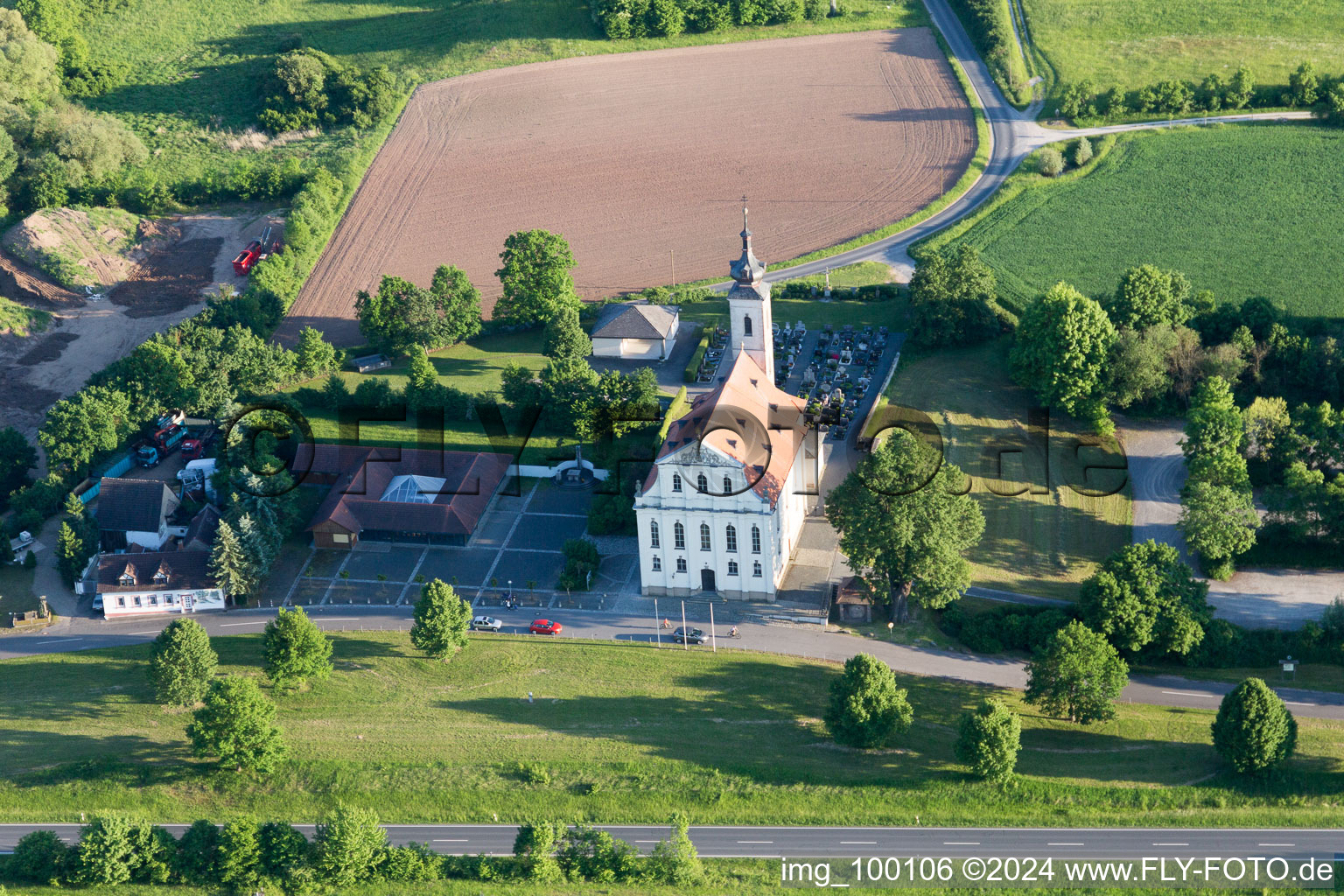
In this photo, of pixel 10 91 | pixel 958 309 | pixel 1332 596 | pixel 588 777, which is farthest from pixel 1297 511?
pixel 10 91

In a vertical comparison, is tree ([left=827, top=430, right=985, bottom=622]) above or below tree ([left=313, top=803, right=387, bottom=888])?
above

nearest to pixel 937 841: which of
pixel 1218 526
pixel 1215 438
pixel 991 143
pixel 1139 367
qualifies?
pixel 1218 526

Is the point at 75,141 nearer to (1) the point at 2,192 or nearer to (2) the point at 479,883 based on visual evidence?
(1) the point at 2,192

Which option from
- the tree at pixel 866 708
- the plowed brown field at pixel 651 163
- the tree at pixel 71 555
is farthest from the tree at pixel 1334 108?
the tree at pixel 71 555

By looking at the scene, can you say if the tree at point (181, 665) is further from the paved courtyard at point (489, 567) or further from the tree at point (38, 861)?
the tree at point (38, 861)

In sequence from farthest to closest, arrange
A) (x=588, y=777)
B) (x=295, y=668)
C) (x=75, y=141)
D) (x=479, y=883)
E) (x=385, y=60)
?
(x=385, y=60)
(x=75, y=141)
(x=295, y=668)
(x=588, y=777)
(x=479, y=883)

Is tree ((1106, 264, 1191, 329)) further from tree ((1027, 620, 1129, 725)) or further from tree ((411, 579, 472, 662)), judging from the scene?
tree ((411, 579, 472, 662))

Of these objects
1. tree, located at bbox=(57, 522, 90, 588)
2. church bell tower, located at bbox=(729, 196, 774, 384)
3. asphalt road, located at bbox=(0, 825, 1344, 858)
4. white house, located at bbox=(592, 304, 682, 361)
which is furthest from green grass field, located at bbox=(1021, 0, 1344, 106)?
tree, located at bbox=(57, 522, 90, 588)

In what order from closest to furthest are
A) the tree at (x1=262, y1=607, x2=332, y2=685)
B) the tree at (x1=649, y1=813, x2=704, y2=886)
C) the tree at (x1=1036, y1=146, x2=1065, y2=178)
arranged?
1. the tree at (x1=649, y1=813, x2=704, y2=886)
2. the tree at (x1=262, y1=607, x2=332, y2=685)
3. the tree at (x1=1036, y1=146, x2=1065, y2=178)
